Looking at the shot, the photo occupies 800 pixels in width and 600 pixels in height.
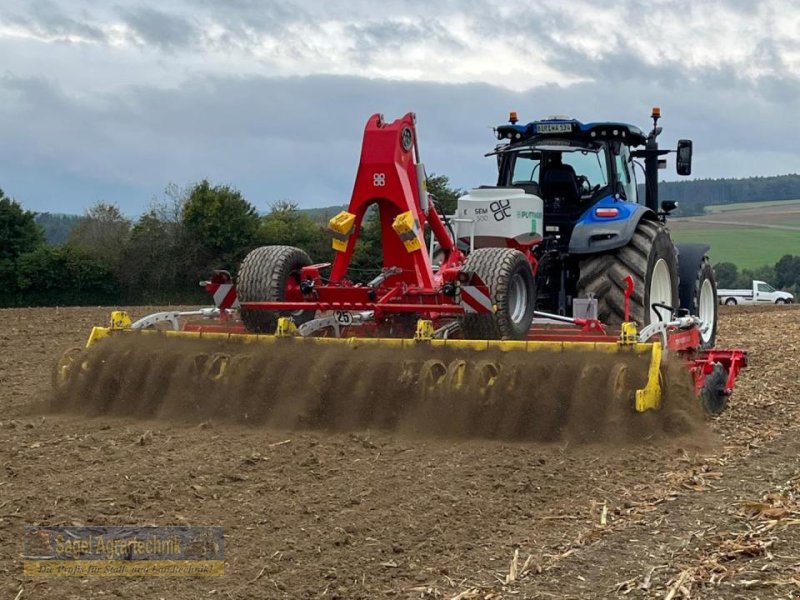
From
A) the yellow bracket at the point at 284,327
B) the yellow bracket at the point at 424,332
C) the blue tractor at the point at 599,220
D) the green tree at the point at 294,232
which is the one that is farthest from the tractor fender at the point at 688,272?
the green tree at the point at 294,232

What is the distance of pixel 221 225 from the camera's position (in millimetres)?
33312

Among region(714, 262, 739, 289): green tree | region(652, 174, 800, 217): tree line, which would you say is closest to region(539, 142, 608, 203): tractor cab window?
region(714, 262, 739, 289): green tree

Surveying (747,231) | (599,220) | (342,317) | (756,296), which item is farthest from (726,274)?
(342,317)

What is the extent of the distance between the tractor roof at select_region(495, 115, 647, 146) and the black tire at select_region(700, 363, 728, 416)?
2.50m

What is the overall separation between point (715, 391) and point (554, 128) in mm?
2947

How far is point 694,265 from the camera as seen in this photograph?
1066 cm

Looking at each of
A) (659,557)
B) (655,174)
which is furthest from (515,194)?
(659,557)

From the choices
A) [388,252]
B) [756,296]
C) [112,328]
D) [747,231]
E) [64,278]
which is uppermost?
[747,231]

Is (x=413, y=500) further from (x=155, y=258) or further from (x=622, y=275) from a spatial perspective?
(x=155, y=258)

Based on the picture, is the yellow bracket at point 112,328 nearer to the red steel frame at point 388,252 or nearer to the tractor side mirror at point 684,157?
the red steel frame at point 388,252

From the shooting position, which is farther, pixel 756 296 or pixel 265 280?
pixel 756 296

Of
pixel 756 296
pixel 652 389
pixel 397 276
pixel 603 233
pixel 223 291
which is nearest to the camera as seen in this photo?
pixel 652 389

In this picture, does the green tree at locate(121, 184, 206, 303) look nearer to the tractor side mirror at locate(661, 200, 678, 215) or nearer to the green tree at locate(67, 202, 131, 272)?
the green tree at locate(67, 202, 131, 272)

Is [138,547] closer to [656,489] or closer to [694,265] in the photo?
[656,489]
